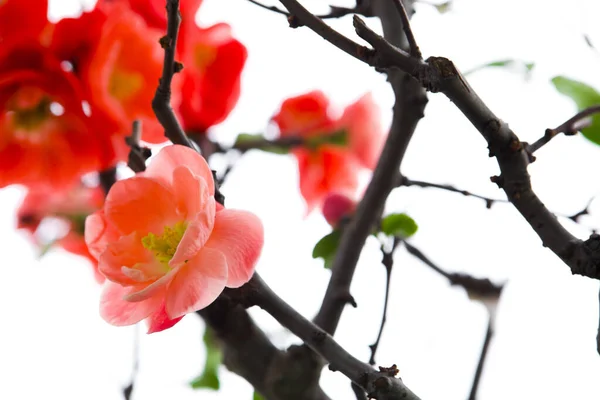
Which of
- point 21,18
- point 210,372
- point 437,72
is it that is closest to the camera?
point 437,72

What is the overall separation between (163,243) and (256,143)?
0.49 feet

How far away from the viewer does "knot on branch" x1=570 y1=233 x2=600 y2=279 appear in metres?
0.23

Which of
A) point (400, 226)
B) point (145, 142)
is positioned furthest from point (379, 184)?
point (145, 142)

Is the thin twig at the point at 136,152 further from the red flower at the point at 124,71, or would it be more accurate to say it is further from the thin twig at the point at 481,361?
the thin twig at the point at 481,361

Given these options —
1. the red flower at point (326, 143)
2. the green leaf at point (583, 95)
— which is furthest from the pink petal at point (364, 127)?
the green leaf at point (583, 95)

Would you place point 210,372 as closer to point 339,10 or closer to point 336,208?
point 336,208

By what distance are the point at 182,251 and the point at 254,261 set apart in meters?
0.03

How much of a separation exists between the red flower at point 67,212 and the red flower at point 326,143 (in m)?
0.13

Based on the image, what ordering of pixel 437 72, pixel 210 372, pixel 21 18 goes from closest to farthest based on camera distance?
1. pixel 437 72
2. pixel 21 18
3. pixel 210 372

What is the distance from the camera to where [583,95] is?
1.14ft

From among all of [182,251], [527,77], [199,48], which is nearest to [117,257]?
[182,251]

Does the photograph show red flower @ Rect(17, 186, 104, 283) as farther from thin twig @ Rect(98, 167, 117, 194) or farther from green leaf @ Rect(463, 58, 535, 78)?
green leaf @ Rect(463, 58, 535, 78)

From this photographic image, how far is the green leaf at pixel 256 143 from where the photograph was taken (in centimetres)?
42

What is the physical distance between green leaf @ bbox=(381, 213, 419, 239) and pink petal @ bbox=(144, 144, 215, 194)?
0.15 meters
